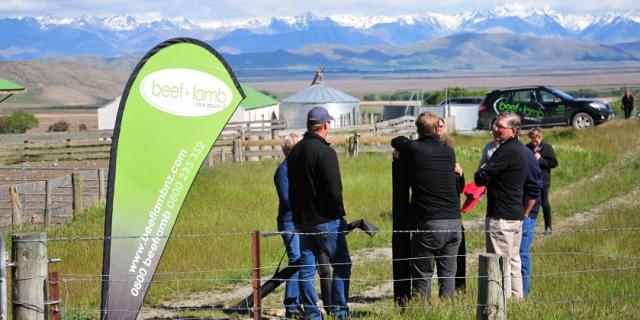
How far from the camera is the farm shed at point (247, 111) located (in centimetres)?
6193

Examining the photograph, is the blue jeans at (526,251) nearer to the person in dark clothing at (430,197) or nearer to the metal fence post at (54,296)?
the person in dark clothing at (430,197)

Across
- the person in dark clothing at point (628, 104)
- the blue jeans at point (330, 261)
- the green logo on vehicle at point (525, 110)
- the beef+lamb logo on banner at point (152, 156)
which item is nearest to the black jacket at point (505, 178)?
the blue jeans at point (330, 261)

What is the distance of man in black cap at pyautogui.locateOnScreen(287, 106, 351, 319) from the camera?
8.12 meters

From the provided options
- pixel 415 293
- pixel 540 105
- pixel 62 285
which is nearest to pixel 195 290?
pixel 62 285

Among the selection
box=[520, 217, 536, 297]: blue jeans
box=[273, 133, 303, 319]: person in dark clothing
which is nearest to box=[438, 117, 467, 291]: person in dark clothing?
box=[520, 217, 536, 297]: blue jeans

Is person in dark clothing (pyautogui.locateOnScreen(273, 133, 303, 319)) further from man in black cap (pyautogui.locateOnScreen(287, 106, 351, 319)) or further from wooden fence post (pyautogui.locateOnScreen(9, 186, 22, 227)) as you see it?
wooden fence post (pyautogui.locateOnScreen(9, 186, 22, 227))

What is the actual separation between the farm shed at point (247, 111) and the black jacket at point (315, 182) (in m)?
51.9

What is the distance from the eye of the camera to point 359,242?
14414mm

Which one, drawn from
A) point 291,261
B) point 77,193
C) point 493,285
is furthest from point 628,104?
point 493,285

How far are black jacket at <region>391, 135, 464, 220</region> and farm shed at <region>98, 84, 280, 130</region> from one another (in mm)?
51730

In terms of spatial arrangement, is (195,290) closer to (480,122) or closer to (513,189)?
(513,189)

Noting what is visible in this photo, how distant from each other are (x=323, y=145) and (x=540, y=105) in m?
27.7

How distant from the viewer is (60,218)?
1855 centimetres

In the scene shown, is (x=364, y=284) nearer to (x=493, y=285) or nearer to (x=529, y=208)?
(x=529, y=208)
